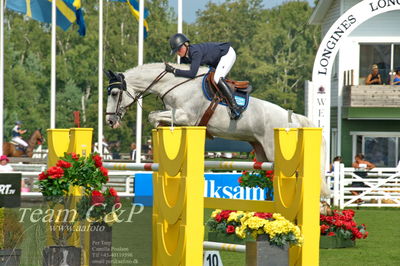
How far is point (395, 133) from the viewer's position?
A: 3117 centimetres

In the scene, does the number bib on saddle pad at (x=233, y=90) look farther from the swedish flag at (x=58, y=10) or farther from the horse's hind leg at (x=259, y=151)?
the swedish flag at (x=58, y=10)

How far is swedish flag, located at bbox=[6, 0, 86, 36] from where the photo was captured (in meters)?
27.6

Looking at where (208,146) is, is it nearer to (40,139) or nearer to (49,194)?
(49,194)

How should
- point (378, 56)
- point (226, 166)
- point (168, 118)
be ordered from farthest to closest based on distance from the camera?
point (378, 56) → point (168, 118) → point (226, 166)

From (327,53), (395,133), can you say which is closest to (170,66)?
(327,53)

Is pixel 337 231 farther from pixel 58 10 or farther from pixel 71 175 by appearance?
pixel 58 10

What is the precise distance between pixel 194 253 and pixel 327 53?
49.7ft

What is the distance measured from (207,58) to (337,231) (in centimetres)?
392

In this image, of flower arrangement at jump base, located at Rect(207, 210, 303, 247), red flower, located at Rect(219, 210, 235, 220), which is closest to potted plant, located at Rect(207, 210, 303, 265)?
flower arrangement at jump base, located at Rect(207, 210, 303, 247)

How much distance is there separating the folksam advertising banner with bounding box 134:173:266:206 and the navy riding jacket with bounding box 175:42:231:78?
810 centimetres

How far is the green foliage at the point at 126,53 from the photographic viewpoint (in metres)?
64.7

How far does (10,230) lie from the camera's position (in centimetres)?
904

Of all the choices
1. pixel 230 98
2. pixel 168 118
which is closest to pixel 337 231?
pixel 230 98

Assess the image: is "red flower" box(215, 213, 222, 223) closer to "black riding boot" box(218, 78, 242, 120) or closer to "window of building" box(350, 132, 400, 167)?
"black riding boot" box(218, 78, 242, 120)
